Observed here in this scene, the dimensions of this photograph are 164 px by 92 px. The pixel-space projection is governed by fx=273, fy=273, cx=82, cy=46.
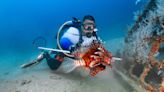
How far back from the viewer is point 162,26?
22.0ft

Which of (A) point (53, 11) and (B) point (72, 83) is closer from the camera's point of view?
(B) point (72, 83)

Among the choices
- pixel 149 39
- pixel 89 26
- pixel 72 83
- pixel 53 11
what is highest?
pixel 53 11

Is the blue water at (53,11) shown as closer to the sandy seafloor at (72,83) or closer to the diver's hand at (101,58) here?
the sandy seafloor at (72,83)

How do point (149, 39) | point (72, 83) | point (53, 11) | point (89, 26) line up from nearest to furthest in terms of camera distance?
point (149, 39) → point (89, 26) → point (72, 83) → point (53, 11)

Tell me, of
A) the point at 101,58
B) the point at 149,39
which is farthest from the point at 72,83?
the point at 101,58

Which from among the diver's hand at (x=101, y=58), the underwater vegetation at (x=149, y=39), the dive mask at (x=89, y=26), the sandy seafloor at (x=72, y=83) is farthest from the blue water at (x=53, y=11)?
the diver's hand at (x=101, y=58)

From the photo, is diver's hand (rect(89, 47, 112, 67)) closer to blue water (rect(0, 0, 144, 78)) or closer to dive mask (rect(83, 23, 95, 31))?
dive mask (rect(83, 23, 95, 31))

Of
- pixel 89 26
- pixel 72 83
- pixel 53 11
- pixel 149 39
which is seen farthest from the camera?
pixel 53 11

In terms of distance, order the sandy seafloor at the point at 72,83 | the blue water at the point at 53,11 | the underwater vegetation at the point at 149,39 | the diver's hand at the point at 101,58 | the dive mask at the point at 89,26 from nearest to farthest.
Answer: the diver's hand at the point at 101,58 < the underwater vegetation at the point at 149,39 < the dive mask at the point at 89,26 < the sandy seafloor at the point at 72,83 < the blue water at the point at 53,11

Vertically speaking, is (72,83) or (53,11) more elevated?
(53,11)

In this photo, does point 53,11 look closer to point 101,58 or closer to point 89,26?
point 89,26

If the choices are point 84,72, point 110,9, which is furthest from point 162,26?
point 110,9

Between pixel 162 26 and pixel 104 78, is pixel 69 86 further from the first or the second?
pixel 162 26

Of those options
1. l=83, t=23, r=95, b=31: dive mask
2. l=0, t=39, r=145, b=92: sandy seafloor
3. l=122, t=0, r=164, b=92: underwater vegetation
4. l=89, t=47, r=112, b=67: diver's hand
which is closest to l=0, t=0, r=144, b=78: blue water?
l=0, t=39, r=145, b=92: sandy seafloor
